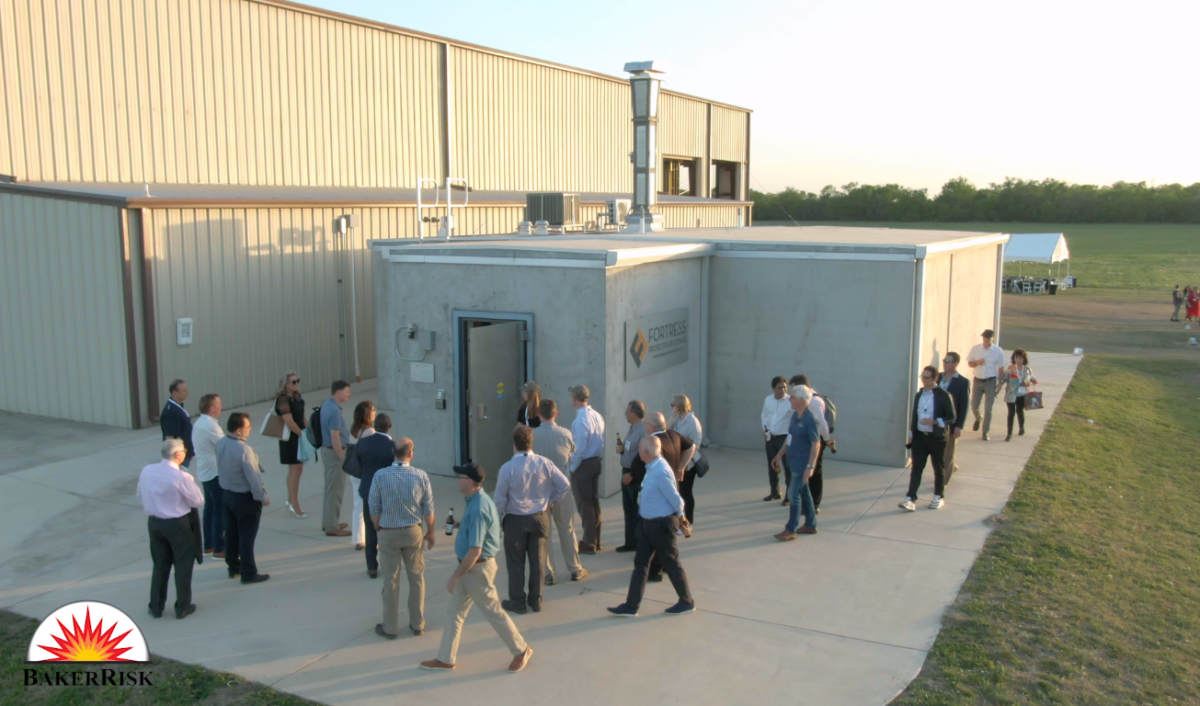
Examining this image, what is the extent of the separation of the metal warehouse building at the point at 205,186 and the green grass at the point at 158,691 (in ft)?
25.2

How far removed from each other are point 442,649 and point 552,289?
15.4 ft

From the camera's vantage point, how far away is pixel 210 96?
55.7 feet

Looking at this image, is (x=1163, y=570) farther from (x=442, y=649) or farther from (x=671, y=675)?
(x=442, y=649)

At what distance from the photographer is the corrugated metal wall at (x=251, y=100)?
14.5m

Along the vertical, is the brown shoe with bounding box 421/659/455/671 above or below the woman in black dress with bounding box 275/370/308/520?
below

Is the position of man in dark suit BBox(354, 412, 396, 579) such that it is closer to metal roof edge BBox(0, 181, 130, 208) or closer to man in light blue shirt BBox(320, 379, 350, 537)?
man in light blue shirt BBox(320, 379, 350, 537)

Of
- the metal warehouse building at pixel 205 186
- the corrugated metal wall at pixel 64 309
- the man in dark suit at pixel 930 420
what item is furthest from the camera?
the metal warehouse building at pixel 205 186

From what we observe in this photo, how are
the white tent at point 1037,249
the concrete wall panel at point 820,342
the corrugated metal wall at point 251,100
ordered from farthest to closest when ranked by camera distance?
1. the white tent at point 1037,249
2. the corrugated metal wall at point 251,100
3. the concrete wall panel at point 820,342

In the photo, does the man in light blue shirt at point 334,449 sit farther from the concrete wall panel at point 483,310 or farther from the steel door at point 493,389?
the concrete wall panel at point 483,310

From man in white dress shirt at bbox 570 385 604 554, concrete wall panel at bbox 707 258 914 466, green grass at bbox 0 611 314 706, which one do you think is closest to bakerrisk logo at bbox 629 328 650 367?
concrete wall panel at bbox 707 258 914 466

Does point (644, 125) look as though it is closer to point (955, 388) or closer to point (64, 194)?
point (955, 388)

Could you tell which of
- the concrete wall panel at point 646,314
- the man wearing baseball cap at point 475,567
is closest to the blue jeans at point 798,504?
the concrete wall panel at point 646,314

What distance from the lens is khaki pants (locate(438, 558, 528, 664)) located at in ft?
18.9

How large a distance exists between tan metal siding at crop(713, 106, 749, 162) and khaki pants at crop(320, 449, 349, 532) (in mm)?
30775
